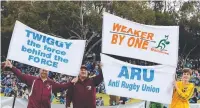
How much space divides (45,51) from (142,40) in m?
1.92

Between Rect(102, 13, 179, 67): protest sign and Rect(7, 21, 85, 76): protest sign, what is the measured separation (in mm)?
658

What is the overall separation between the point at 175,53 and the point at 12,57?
125 inches

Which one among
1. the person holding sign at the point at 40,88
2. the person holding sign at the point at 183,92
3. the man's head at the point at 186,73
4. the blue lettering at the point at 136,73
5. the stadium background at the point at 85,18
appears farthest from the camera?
the stadium background at the point at 85,18

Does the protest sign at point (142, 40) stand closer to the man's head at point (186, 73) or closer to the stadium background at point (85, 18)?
the man's head at point (186, 73)

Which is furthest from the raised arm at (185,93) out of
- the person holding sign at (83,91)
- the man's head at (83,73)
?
the man's head at (83,73)

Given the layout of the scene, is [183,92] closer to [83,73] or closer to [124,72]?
[124,72]

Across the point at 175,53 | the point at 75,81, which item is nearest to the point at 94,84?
the point at 75,81

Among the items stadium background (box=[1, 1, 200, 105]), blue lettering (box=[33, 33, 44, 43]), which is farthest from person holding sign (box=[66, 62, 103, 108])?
stadium background (box=[1, 1, 200, 105])

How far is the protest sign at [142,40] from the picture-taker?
9.09 metres

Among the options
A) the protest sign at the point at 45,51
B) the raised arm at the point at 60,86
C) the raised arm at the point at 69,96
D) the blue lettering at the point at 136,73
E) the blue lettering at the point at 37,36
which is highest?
the blue lettering at the point at 37,36

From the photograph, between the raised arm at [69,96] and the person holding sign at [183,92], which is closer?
the raised arm at [69,96]

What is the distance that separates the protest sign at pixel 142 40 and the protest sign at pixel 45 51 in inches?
25.9

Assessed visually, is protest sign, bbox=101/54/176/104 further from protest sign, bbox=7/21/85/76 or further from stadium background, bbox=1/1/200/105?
stadium background, bbox=1/1/200/105

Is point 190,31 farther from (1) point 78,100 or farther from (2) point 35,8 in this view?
(1) point 78,100
